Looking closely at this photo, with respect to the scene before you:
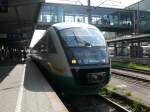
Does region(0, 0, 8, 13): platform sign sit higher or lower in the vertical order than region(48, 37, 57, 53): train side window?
higher

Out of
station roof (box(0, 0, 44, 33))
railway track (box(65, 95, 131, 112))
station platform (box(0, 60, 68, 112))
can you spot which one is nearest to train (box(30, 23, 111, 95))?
railway track (box(65, 95, 131, 112))

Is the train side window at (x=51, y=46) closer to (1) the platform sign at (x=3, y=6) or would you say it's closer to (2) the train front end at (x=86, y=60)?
(2) the train front end at (x=86, y=60)

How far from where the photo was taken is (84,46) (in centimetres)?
1209

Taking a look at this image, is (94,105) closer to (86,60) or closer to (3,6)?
(86,60)

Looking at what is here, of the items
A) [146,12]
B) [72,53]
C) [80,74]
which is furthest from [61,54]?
[146,12]

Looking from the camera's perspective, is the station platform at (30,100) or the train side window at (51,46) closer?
the station platform at (30,100)

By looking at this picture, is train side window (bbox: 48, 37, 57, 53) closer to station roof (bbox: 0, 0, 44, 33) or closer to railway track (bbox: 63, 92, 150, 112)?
railway track (bbox: 63, 92, 150, 112)

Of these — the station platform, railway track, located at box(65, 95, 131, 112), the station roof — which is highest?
the station roof

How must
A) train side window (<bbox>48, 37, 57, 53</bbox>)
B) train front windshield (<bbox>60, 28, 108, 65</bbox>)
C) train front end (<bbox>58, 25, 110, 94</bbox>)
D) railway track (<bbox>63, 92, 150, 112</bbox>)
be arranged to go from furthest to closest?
train side window (<bbox>48, 37, 57, 53</bbox>)
train front windshield (<bbox>60, 28, 108, 65</bbox>)
train front end (<bbox>58, 25, 110, 94</bbox>)
railway track (<bbox>63, 92, 150, 112</bbox>)

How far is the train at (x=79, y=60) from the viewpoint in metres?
11.4

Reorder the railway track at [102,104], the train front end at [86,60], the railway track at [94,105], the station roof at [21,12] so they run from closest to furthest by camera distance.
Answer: the railway track at [102,104], the railway track at [94,105], the train front end at [86,60], the station roof at [21,12]

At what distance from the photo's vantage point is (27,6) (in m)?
23.0

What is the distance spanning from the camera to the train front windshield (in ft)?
38.4

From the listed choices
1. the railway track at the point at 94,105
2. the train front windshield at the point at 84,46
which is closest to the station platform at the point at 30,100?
the railway track at the point at 94,105
